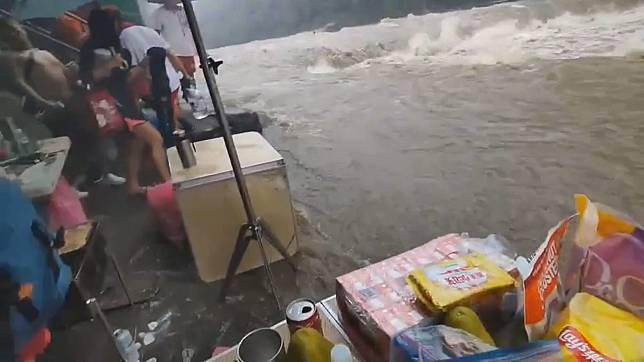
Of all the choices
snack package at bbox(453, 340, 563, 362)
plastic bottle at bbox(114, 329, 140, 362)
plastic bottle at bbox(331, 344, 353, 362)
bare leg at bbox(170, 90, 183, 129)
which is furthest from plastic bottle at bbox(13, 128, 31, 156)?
snack package at bbox(453, 340, 563, 362)

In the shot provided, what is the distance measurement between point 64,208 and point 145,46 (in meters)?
0.54

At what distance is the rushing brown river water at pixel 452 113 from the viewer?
5.87 feet

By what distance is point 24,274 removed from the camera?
1234 millimetres

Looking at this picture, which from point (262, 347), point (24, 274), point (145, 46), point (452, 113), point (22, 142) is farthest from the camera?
point (452, 113)

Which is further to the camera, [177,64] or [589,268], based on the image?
[177,64]

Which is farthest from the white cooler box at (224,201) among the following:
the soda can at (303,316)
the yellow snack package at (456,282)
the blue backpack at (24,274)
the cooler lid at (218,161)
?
Answer: the yellow snack package at (456,282)

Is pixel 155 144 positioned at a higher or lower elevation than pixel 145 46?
lower

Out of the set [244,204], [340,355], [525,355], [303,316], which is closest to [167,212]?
[244,204]

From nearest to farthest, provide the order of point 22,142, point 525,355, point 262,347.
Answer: point 525,355, point 262,347, point 22,142

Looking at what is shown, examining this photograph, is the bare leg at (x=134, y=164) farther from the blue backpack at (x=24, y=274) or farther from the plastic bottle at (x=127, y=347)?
the plastic bottle at (x=127, y=347)

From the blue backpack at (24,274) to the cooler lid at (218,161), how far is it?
36 cm

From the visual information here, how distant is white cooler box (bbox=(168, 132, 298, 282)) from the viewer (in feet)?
4.86

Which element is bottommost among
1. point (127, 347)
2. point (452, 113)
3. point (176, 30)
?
point (127, 347)

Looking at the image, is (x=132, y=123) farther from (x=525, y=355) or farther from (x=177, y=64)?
(x=525, y=355)
